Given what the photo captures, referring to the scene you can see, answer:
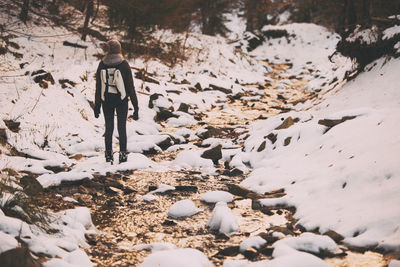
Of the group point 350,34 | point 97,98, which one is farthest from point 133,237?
point 350,34

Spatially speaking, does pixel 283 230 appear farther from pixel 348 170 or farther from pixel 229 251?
pixel 348 170

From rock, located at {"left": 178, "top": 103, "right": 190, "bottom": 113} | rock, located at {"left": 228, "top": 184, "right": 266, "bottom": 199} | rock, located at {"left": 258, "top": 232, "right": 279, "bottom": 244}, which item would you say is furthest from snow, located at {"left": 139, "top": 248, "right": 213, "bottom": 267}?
rock, located at {"left": 178, "top": 103, "right": 190, "bottom": 113}

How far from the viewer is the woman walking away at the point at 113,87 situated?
5.29 m

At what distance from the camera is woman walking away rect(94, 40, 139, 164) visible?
208 inches

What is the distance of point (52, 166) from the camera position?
4.93 m

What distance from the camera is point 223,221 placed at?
134 inches

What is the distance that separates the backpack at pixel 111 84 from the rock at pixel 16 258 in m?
3.60

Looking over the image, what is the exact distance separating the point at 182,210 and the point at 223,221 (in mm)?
587

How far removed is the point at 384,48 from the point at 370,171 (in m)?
4.72

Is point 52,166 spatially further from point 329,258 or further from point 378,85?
point 378,85

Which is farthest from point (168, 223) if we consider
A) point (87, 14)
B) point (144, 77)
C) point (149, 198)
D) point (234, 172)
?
point (87, 14)

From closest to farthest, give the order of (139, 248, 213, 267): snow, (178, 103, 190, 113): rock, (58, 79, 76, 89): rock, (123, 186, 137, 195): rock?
1. (139, 248, 213, 267): snow
2. (123, 186, 137, 195): rock
3. (58, 79, 76, 89): rock
4. (178, 103, 190, 113): rock

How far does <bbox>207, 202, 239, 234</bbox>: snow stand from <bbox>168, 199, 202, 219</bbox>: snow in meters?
0.33

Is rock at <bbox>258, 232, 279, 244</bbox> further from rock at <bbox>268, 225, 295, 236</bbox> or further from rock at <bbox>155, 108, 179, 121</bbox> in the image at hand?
rock at <bbox>155, 108, 179, 121</bbox>
